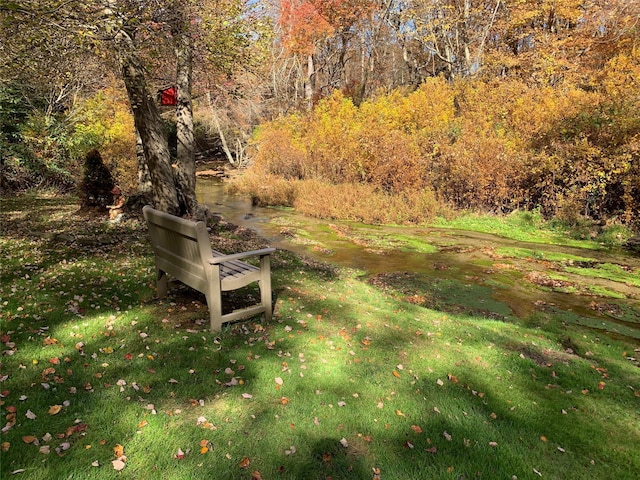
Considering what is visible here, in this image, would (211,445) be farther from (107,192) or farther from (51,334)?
(107,192)

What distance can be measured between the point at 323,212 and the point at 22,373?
50.6 feet

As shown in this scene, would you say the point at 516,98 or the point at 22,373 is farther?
the point at 516,98

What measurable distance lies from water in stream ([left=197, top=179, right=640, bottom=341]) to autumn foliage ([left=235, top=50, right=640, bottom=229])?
291cm

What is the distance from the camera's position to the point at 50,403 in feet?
10.8

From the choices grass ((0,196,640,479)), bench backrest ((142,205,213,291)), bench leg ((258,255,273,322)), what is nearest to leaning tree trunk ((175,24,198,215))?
grass ((0,196,640,479))

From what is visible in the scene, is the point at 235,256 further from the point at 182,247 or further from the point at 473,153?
the point at 473,153

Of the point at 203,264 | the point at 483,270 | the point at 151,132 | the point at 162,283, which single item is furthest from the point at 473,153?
the point at 203,264

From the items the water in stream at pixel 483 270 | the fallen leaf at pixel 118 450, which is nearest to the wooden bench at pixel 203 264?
the fallen leaf at pixel 118 450

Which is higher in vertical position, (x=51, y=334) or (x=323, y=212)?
(x=51, y=334)

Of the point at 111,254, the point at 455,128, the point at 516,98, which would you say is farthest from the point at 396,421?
the point at 516,98

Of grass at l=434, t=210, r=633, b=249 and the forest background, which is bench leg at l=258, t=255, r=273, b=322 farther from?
grass at l=434, t=210, r=633, b=249

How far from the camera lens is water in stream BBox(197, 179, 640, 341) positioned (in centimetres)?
835

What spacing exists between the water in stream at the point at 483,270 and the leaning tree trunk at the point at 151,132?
A: 155 inches

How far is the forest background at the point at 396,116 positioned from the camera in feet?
31.9
